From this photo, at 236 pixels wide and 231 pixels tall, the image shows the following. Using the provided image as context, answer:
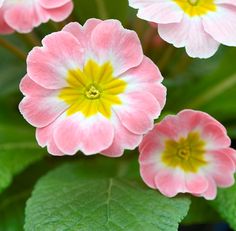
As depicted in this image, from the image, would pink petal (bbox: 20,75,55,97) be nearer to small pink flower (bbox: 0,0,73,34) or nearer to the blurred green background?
small pink flower (bbox: 0,0,73,34)

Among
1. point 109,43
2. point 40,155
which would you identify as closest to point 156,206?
point 109,43

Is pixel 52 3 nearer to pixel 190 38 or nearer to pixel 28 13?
pixel 28 13

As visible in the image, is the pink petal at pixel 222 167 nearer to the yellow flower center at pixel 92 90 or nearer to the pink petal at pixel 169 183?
the pink petal at pixel 169 183

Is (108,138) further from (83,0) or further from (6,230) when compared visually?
(83,0)

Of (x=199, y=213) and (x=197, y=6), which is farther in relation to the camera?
(x=199, y=213)

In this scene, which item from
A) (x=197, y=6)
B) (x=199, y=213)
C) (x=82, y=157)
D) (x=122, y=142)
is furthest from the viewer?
(x=82, y=157)

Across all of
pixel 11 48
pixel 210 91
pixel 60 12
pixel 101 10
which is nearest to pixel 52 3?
pixel 60 12
